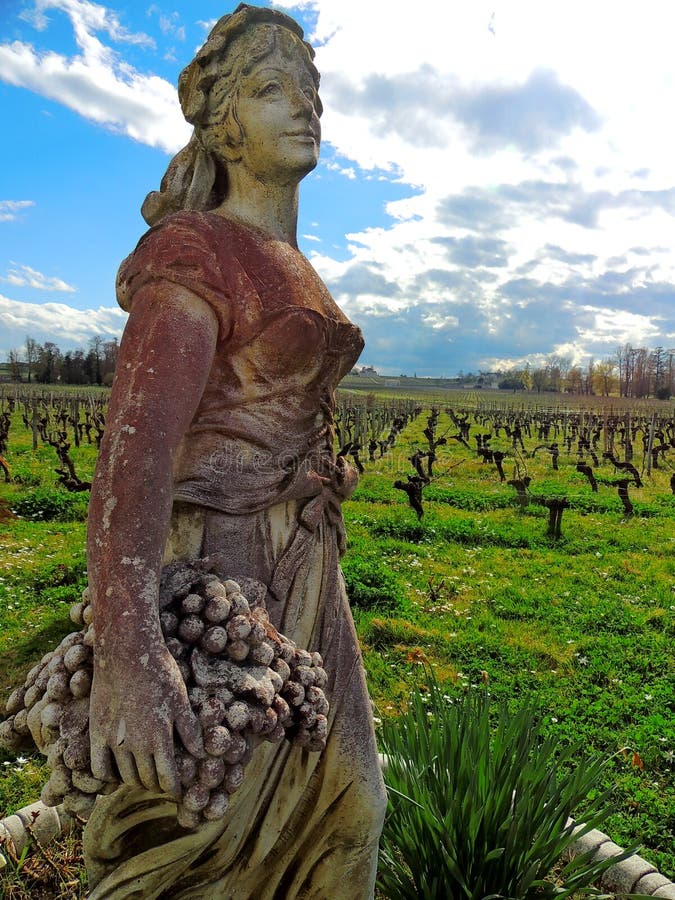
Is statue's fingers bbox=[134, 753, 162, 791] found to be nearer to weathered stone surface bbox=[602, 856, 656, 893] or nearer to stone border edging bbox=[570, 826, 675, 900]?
stone border edging bbox=[570, 826, 675, 900]

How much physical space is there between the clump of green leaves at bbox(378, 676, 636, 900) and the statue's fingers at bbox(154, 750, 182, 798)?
A: 1.80 meters

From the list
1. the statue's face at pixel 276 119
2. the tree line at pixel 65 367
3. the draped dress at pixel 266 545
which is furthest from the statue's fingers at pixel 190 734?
A: the tree line at pixel 65 367

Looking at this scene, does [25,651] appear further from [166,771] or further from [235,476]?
[166,771]

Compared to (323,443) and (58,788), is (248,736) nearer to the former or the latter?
(58,788)

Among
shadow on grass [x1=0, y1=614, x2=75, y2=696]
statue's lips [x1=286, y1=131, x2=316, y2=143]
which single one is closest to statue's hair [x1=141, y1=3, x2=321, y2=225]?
statue's lips [x1=286, y1=131, x2=316, y2=143]

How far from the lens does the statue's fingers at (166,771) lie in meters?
1.42

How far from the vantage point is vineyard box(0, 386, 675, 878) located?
550cm

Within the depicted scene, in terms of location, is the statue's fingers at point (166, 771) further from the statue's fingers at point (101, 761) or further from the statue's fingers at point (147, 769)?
the statue's fingers at point (101, 761)

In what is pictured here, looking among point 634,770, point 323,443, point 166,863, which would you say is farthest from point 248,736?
point 634,770

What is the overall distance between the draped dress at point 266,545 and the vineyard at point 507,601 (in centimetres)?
202

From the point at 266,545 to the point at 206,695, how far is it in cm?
54

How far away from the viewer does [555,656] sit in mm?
7176

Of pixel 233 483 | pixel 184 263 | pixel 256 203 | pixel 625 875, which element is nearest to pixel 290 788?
pixel 233 483

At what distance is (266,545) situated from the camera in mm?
1982
